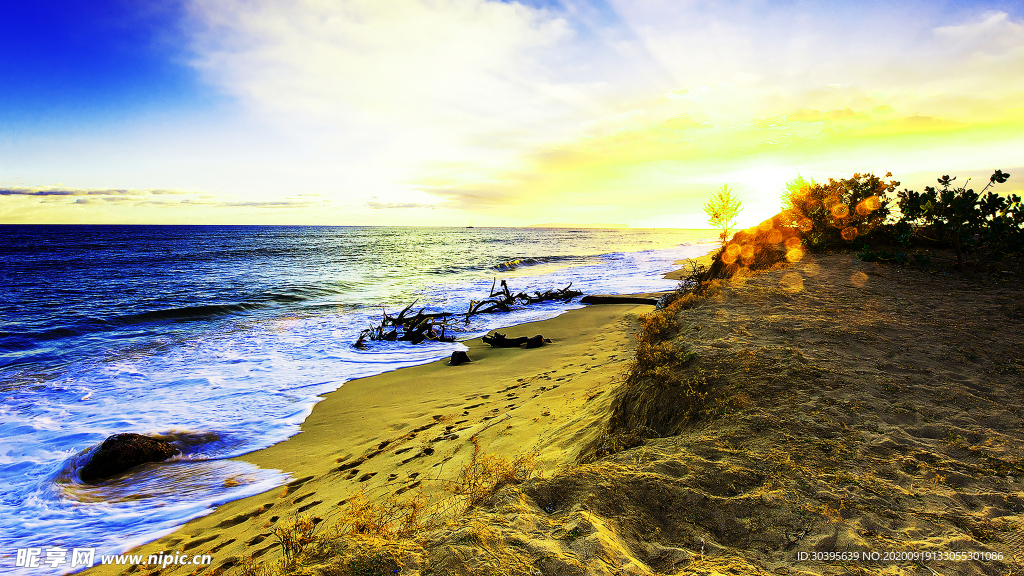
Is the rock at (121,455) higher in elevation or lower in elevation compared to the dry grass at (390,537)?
lower

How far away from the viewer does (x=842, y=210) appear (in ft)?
37.0

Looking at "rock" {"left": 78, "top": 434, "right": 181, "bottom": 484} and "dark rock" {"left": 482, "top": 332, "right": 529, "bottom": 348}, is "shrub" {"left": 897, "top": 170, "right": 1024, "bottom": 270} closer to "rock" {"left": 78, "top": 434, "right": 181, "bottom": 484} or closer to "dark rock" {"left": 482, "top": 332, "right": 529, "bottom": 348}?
"dark rock" {"left": 482, "top": 332, "right": 529, "bottom": 348}

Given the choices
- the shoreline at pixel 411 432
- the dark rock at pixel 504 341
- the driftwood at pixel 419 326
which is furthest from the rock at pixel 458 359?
the driftwood at pixel 419 326

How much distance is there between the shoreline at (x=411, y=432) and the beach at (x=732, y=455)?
0.14ft

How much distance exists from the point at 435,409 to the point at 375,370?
3.51m

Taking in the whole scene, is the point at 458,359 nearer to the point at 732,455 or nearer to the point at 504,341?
the point at 504,341

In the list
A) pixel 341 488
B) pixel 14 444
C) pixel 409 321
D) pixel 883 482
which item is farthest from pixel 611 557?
pixel 409 321

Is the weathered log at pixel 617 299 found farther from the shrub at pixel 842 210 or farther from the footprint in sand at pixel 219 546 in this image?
the footprint in sand at pixel 219 546

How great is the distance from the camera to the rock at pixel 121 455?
5750 mm

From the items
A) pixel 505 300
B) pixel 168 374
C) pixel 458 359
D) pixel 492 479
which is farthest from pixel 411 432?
pixel 505 300

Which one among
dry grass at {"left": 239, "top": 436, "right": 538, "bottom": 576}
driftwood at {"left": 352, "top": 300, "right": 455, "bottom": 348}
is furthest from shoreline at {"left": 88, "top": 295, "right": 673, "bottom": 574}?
driftwood at {"left": 352, "top": 300, "right": 455, "bottom": 348}

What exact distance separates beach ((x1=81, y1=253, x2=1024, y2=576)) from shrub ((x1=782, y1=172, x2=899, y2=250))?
10.5ft

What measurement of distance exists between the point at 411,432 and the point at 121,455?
13.8 ft

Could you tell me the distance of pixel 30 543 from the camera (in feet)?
14.8
